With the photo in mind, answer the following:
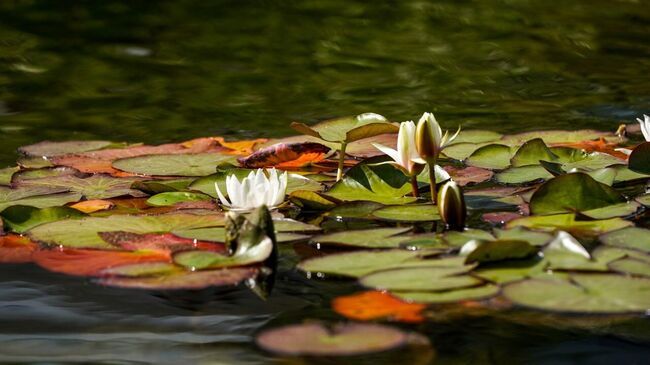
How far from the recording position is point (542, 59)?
3.76 meters

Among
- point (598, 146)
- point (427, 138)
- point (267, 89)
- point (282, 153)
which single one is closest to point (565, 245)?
point (427, 138)

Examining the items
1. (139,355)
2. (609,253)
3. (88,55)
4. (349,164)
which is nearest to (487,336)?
→ (609,253)

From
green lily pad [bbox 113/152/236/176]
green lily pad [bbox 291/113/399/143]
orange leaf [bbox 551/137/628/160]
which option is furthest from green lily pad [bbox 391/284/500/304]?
orange leaf [bbox 551/137/628/160]

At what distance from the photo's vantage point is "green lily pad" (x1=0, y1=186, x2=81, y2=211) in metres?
2.04

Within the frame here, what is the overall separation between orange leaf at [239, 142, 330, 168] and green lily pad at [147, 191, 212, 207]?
24 cm

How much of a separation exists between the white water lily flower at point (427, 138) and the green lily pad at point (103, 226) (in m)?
0.36

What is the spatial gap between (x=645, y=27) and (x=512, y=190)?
2.52 meters

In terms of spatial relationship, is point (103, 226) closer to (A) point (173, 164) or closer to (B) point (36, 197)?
(B) point (36, 197)

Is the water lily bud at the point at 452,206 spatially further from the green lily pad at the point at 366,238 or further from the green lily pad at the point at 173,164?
the green lily pad at the point at 173,164

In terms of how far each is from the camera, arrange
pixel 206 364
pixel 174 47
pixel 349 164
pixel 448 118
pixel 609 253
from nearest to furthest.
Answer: pixel 206 364
pixel 609 253
pixel 349 164
pixel 448 118
pixel 174 47

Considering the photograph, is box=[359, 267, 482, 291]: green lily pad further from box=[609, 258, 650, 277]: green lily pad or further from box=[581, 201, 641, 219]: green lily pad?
Result: box=[581, 201, 641, 219]: green lily pad

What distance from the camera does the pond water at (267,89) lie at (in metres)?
1.37

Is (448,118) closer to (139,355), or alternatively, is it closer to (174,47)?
(174,47)

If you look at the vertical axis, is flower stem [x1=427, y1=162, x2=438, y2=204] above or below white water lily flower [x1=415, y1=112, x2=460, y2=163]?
below
